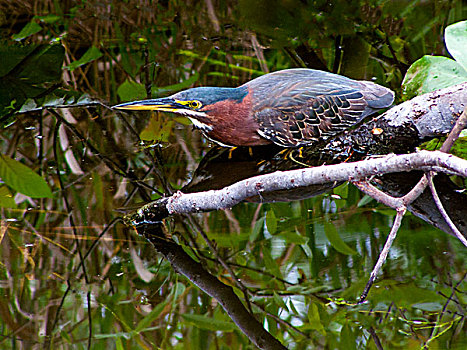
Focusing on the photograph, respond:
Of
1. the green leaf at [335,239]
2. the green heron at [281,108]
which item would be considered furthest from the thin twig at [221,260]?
the green heron at [281,108]

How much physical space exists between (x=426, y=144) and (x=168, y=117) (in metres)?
1.35

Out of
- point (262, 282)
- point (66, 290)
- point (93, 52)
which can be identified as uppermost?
point (93, 52)

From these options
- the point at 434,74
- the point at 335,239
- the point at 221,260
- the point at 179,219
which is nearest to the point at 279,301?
the point at 221,260

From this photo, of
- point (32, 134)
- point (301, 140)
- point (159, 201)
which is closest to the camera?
point (159, 201)

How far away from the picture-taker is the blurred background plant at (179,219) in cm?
163

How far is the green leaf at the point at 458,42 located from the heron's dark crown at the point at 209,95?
0.94 m

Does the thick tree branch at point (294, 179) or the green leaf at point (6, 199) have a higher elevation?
the green leaf at point (6, 199)

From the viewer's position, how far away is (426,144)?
2686mm

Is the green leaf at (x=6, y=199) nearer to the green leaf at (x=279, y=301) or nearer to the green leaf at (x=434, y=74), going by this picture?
the green leaf at (x=279, y=301)

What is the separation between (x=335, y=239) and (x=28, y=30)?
9.76 ft

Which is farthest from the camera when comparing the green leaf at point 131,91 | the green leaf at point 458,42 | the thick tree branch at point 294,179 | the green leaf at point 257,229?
the green leaf at point 131,91

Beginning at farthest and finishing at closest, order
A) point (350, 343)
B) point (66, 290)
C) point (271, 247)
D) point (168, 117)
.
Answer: point (168, 117), point (271, 247), point (66, 290), point (350, 343)

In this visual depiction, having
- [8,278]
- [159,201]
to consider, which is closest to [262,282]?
[159,201]

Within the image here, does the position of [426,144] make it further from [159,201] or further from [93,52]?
[93,52]
